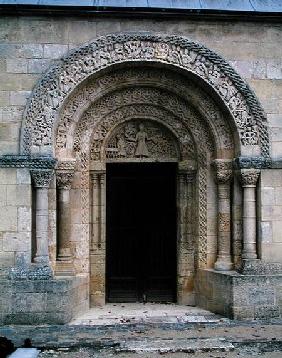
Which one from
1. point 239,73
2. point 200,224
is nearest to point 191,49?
point 239,73

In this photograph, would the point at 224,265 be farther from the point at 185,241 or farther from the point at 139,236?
the point at 139,236

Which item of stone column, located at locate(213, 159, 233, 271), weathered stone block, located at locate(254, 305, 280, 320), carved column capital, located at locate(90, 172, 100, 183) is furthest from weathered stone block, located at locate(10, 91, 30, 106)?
weathered stone block, located at locate(254, 305, 280, 320)

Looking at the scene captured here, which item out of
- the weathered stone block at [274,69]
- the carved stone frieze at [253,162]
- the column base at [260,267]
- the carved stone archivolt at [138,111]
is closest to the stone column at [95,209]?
the carved stone archivolt at [138,111]

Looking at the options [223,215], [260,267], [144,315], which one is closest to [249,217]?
[223,215]

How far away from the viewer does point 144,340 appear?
24.4 ft

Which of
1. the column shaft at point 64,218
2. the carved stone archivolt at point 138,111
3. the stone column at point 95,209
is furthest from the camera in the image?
the stone column at point 95,209

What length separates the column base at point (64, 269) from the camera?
29.4ft

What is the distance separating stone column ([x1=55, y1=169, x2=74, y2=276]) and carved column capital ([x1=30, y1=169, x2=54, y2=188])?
37 cm

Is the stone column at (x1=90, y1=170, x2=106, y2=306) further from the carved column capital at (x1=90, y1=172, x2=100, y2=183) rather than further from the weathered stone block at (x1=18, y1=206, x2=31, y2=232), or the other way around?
the weathered stone block at (x1=18, y1=206, x2=31, y2=232)

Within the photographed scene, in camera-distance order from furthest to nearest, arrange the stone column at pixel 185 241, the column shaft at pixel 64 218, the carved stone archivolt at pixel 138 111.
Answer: the stone column at pixel 185 241 → the carved stone archivolt at pixel 138 111 → the column shaft at pixel 64 218

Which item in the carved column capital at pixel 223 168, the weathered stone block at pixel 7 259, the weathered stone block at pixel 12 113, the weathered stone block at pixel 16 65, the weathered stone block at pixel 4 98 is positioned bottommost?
the weathered stone block at pixel 7 259

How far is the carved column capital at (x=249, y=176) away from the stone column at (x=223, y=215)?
1.36 ft

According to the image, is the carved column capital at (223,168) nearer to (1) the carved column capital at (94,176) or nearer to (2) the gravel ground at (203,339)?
(1) the carved column capital at (94,176)

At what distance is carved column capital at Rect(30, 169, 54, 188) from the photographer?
28.1 ft
